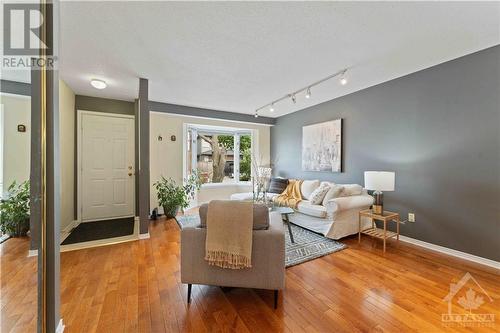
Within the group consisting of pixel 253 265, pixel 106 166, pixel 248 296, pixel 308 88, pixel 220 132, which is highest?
pixel 308 88

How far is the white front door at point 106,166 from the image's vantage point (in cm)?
393

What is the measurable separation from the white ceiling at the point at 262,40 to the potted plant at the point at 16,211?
1.50 metres

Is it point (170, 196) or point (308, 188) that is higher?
point (308, 188)

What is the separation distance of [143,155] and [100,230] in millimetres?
1501

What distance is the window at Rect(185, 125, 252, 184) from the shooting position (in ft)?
17.6

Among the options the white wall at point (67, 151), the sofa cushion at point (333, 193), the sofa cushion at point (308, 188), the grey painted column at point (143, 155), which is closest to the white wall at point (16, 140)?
the grey painted column at point (143, 155)

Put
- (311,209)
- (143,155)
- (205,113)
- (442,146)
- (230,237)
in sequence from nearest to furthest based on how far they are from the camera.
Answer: (230,237)
(442,146)
(143,155)
(311,209)
(205,113)

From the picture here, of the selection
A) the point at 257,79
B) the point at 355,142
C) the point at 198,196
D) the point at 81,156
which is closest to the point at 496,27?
the point at 355,142

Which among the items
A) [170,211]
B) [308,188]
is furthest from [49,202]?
[308,188]

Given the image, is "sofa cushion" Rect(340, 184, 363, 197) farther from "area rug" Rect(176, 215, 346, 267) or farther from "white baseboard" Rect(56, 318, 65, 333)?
"white baseboard" Rect(56, 318, 65, 333)

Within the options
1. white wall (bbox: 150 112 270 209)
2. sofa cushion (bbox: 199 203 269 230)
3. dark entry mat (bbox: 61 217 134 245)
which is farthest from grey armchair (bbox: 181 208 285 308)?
white wall (bbox: 150 112 270 209)

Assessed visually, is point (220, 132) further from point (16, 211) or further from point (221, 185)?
point (16, 211)

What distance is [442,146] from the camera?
2678mm

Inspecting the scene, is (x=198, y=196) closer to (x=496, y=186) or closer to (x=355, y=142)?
(x=355, y=142)
